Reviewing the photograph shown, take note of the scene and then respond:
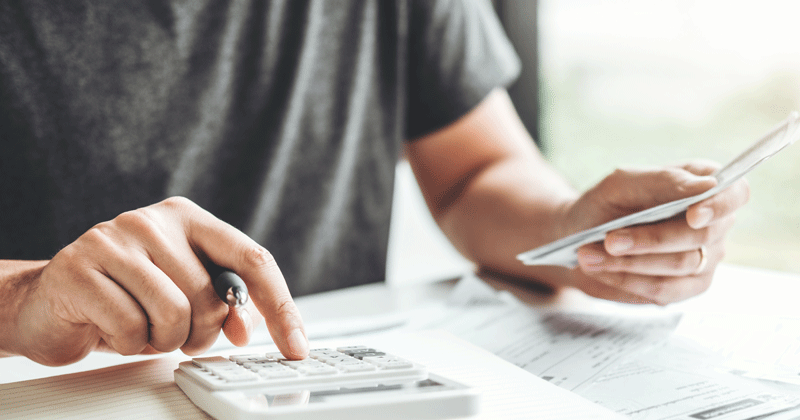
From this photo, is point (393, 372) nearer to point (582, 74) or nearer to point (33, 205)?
point (33, 205)

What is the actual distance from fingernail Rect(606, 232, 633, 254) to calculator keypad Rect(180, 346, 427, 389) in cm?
26

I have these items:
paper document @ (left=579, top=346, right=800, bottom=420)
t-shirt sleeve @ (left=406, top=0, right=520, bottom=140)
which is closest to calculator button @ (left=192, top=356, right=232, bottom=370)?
paper document @ (left=579, top=346, right=800, bottom=420)

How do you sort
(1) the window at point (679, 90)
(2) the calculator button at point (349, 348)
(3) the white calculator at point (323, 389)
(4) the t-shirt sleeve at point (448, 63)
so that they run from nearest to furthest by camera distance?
1. (3) the white calculator at point (323, 389)
2. (2) the calculator button at point (349, 348)
3. (4) the t-shirt sleeve at point (448, 63)
4. (1) the window at point (679, 90)

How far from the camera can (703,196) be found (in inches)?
18.5

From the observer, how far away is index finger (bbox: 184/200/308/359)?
373 mm

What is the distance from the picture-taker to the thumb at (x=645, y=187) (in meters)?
0.51

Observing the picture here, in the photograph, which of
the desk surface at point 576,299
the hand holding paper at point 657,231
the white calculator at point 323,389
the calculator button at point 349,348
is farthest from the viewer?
the desk surface at point 576,299

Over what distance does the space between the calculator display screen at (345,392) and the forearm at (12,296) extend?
0.22 meters

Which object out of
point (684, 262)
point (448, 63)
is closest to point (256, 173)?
point (448, 63)

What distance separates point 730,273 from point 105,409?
716 millimetres

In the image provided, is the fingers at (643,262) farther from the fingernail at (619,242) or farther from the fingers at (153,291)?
the fingers at (153,291)

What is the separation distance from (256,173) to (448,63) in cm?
35

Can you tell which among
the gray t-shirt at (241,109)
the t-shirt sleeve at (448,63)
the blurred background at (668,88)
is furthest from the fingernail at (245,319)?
the blurred background at (668,88)

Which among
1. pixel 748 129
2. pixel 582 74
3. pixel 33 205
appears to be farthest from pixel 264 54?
pixel 748 129
